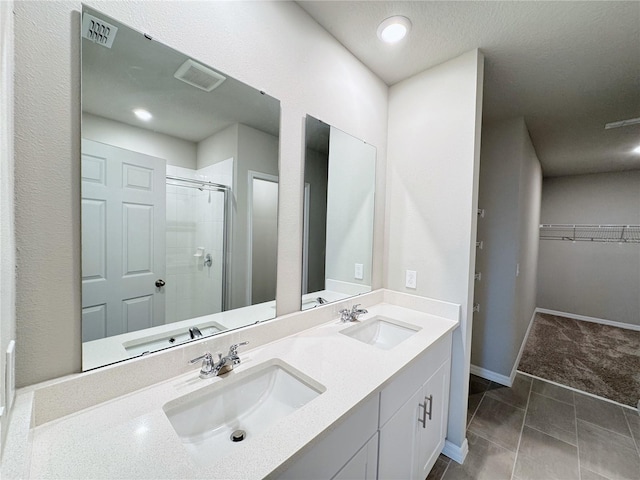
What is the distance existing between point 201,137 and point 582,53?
86.7 inches

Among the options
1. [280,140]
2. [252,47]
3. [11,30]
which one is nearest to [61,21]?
[11,30]

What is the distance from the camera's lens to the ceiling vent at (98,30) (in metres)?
0.77

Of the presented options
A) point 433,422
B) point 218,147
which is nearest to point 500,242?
point 433,422

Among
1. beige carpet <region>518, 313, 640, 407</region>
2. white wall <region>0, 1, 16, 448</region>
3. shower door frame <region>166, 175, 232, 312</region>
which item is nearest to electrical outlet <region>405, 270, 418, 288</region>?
shower door frame <region>166, 175, 232, 312</region>

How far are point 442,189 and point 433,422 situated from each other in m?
1.36

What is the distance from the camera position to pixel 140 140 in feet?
3.05

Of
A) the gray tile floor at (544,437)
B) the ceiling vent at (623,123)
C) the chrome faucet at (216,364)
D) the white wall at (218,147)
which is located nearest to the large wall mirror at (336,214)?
the white wall at (218,147)

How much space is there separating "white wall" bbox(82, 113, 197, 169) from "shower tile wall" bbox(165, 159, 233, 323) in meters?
0.05

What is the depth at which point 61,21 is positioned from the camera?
28.8 inches

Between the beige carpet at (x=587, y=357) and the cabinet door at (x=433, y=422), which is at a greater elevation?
the cabinet door at (x=433, y=422)

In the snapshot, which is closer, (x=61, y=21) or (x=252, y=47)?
(x=61, y=21)

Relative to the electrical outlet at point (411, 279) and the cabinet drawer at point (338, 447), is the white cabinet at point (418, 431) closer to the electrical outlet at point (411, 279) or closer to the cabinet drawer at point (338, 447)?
the cabinet drawer at point (338, 447)

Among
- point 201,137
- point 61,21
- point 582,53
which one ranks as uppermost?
point 582,53

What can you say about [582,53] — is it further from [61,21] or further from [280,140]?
[61,21]
